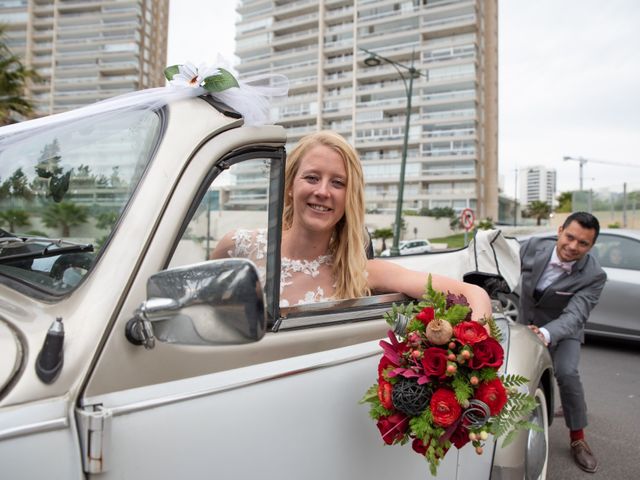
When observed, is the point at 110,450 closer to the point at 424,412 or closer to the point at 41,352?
the point at 41,352

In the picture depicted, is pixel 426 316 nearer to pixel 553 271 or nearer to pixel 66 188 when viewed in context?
pixel 66 188

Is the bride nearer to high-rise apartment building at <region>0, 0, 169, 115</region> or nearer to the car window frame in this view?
the car window frame

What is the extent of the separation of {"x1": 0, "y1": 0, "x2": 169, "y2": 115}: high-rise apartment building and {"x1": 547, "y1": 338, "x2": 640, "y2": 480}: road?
79699 millimetres

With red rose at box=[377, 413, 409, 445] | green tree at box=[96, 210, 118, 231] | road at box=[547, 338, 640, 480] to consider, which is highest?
green tree at box=[96, 210, 118, 231]

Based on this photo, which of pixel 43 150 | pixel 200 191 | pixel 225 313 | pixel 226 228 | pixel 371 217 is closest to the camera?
pixel 225 313

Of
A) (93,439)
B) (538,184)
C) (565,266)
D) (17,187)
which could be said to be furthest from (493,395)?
(538,184)

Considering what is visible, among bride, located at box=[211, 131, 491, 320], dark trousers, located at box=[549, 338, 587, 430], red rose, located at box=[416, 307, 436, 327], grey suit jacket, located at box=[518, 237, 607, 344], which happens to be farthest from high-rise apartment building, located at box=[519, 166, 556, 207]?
red rose, located at box=[416, 307, 436, 327]

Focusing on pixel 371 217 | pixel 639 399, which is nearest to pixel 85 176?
pixel 639 399

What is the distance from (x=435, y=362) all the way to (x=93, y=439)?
32.7 inches

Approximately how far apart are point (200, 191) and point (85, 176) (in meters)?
0.33

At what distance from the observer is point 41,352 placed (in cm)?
88

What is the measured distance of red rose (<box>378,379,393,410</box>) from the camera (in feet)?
4.09

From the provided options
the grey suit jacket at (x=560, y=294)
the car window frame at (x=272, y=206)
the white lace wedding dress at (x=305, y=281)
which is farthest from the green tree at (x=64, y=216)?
the grey suit jacket at (x=560, y=294)

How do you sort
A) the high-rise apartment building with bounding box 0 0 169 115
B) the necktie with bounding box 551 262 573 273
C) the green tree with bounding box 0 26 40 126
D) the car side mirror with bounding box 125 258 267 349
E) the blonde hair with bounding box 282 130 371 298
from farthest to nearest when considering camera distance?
the high-rise apartment building with bounding box 0 0 169 115
the green tree with bounding box 0 26 40 126
the necktie with bounding box 551 262 573 273
the blonde hair with bounding box 282 130 371 298
the car side mirror with bounding box 125 258 267 349
